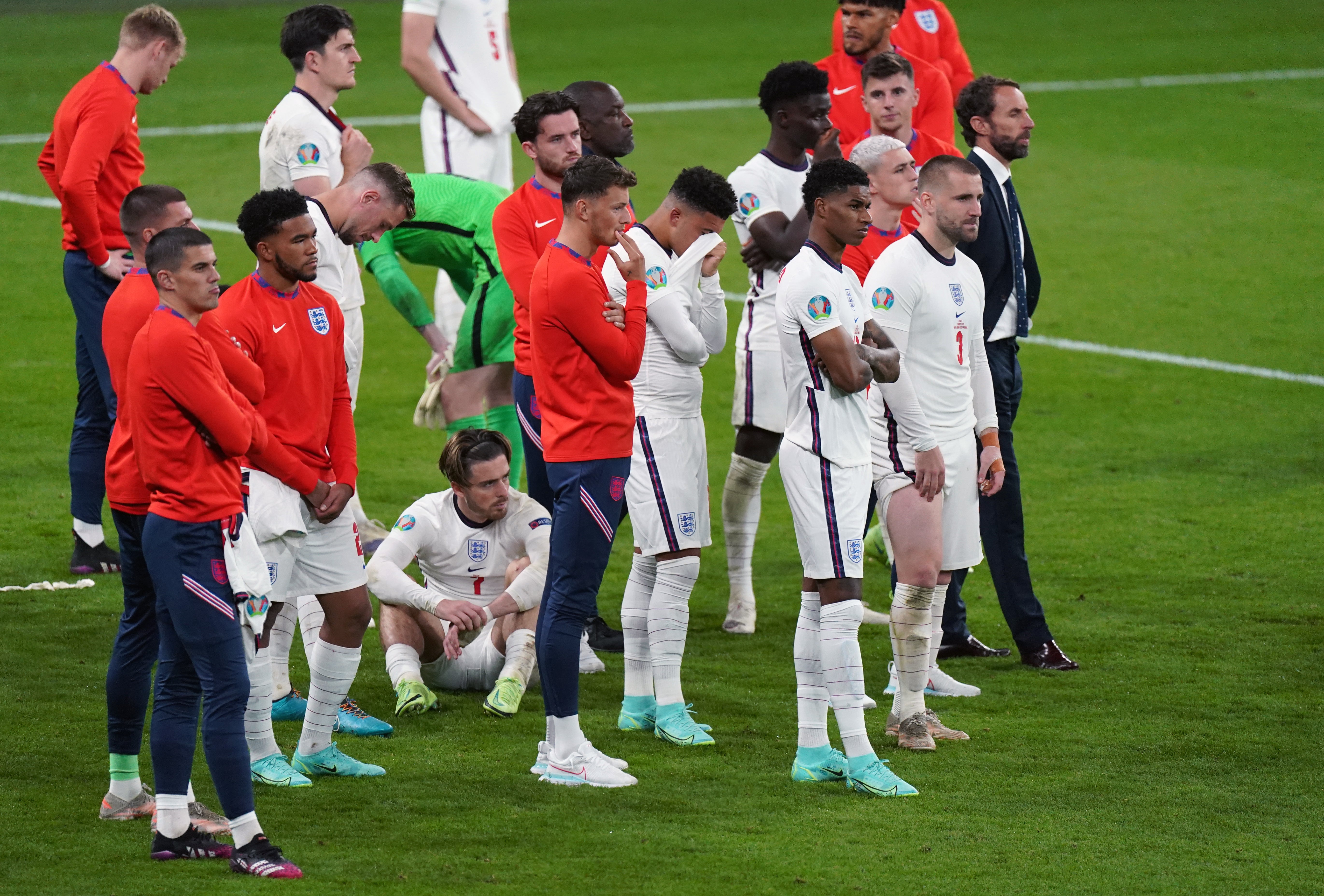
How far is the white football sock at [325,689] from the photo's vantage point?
5.59m

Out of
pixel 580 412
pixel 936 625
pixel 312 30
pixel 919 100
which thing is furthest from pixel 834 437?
pixel 919 100

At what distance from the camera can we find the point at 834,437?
5531 millimetres

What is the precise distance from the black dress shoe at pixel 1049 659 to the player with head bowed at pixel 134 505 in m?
3.48

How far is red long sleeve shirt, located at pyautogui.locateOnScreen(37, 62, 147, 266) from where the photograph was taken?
7375 mm

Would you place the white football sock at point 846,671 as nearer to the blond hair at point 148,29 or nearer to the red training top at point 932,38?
the blond hair at point 148,29

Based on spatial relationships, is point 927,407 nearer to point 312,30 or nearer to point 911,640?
point 911,640

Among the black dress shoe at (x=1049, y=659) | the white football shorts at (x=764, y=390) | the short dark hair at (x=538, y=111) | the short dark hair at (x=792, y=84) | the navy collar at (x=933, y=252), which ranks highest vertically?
the short dark hair at (x=792, y=84)

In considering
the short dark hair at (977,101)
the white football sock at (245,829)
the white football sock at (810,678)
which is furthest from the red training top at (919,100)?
the white football sock at (245,829)

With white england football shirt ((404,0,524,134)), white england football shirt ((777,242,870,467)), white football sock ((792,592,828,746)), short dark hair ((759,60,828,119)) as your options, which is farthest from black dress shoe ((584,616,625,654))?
white england football shirt ((404,0,524,134))

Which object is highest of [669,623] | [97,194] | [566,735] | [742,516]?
[97,194]

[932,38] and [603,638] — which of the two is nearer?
[603,638]

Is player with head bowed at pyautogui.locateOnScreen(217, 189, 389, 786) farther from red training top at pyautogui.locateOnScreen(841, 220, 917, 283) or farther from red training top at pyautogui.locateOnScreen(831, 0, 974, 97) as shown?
red training top at pyautogui.locateOnScreen(831, 0, 974, 97)

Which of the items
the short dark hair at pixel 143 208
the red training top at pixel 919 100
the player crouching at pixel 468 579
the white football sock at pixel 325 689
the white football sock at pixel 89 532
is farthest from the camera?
the red training top at pixel 919 100

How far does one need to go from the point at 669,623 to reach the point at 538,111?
6.48ft
